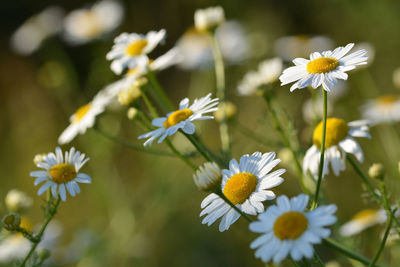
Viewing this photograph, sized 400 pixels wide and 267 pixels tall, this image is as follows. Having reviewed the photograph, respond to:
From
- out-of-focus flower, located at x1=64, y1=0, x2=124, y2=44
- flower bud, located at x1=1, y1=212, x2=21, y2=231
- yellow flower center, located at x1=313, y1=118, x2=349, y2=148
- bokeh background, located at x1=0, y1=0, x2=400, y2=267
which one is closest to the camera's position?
flower bud, located at x1=1, y1=212, x2=21, y2=231

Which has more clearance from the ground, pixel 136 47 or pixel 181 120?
pixel 136 47

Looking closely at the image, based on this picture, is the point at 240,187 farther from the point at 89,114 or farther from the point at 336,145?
the point at 89,114

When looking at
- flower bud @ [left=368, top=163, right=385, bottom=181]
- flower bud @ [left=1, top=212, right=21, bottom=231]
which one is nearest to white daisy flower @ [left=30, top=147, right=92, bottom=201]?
flower bud @ [left=1, top=212, right=21, bottom=231]

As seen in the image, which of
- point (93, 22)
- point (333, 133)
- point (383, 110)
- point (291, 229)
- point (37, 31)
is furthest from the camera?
point (37, 31)

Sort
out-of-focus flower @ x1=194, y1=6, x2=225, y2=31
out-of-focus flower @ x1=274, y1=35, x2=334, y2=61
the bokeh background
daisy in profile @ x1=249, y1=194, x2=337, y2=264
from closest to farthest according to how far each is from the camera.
A: daisy in profile @ x1=249, y1=194, x2=337, y2=264 → out-of-focus flower @ x1=194, y1=6, x2=225, y2=31 → the bokeh background → out-of-focus flower @ x1=274, y1=35, x2=334, y2=61

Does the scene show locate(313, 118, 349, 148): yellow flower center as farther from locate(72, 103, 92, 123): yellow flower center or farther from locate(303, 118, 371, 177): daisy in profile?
locate(72, 103, 92, 123): yellow flower center

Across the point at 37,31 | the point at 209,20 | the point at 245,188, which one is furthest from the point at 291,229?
the point at 37,31

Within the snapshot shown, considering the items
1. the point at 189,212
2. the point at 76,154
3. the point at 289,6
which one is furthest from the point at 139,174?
the point at 76,154
